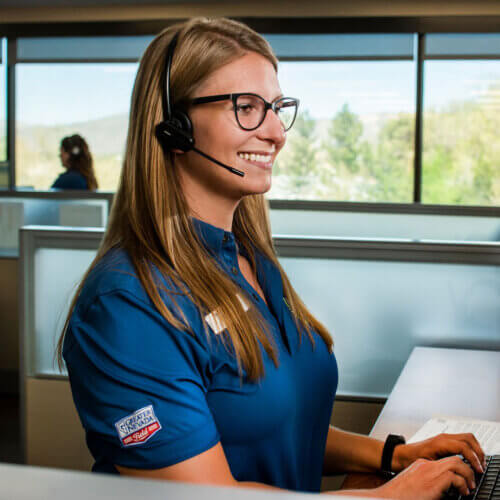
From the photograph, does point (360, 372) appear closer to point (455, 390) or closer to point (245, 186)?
point (455, 390)

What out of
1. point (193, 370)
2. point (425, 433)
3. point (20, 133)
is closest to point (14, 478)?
point (193, 370)

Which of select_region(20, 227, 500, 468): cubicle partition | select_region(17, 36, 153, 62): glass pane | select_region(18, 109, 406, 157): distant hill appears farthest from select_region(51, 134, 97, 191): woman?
select_region(20, 227, 500, 468): cubicle partition

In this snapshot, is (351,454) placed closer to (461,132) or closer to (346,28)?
(346,28)

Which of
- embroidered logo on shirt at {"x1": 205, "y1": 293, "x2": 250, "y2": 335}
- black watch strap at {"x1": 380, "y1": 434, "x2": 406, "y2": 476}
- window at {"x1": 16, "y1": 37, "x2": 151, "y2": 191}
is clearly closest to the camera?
embroidered logo on shirt at {"x1": 205, "y1": 293, "x2": 250, "y2": 335}

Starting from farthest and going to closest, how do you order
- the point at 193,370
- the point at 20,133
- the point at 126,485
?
the point at 20,133, the point at 193,370, the point at 126,485

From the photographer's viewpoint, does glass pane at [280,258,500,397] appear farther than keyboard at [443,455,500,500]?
Yes

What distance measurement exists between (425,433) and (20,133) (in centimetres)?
736

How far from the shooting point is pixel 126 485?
0.19 m

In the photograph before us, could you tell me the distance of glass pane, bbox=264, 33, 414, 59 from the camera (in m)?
6.00

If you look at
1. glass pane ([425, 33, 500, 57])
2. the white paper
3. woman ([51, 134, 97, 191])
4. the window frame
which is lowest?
the white paper

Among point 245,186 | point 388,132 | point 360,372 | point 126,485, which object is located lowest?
point 360,372

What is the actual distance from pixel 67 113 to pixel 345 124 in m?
3.34

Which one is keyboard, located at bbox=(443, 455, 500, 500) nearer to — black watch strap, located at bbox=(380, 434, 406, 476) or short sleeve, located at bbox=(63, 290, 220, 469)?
black watch strap, located at bbox=(380, 434, 406, 476)

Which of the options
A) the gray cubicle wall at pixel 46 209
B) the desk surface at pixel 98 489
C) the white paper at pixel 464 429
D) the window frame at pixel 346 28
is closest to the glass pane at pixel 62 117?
the window frame at pixel 346 28
